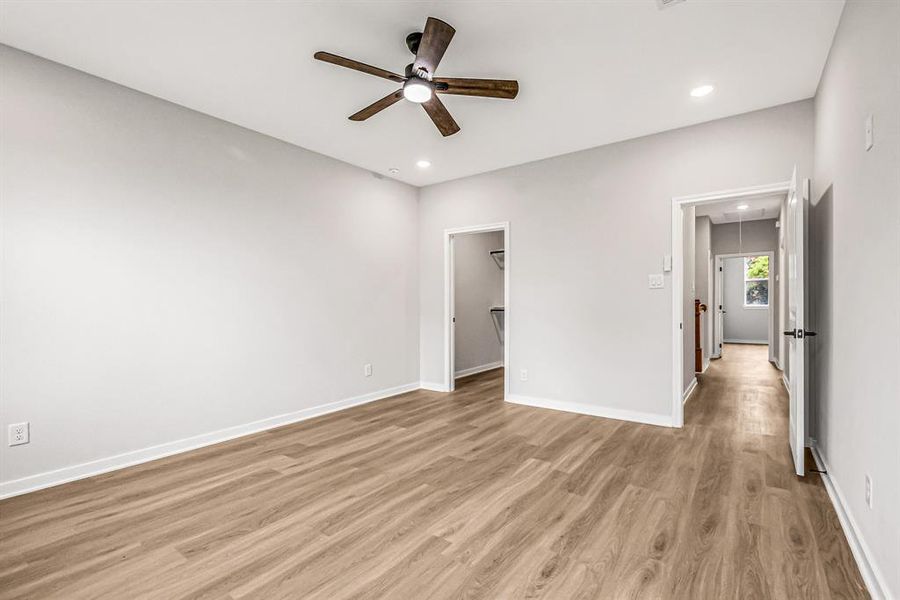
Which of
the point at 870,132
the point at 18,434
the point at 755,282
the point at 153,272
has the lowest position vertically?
the point at 18,434

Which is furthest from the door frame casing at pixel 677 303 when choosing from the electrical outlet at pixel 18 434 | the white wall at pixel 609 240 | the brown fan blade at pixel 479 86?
the electrical outlet at pixel 18 434

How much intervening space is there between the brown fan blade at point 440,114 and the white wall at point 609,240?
182 cm

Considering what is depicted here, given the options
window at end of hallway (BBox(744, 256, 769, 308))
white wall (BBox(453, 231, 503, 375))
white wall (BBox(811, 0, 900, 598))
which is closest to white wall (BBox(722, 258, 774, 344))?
window at end of hallway (BBox(744, 256, 769, 308))

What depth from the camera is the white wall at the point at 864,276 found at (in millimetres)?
1466

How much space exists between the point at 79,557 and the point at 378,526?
133 cm

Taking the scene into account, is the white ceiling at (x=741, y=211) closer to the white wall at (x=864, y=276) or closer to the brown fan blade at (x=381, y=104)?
the white wall at (x=864, y=276)

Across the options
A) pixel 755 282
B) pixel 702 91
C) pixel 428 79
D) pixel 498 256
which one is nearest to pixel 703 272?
pixel 498 256

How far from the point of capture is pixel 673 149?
3.73 metres

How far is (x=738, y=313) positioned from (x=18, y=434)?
42.6ft

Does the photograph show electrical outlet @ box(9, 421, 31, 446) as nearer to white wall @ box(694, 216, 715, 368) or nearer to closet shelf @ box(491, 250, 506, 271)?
closet shelf @ box(491, 250, 506, 271)

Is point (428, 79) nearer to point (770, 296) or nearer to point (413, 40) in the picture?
point (413, 40)

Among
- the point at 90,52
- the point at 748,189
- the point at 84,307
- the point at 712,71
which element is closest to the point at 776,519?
the point at 748,189

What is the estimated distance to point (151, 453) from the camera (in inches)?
121

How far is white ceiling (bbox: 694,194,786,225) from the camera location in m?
6.52
